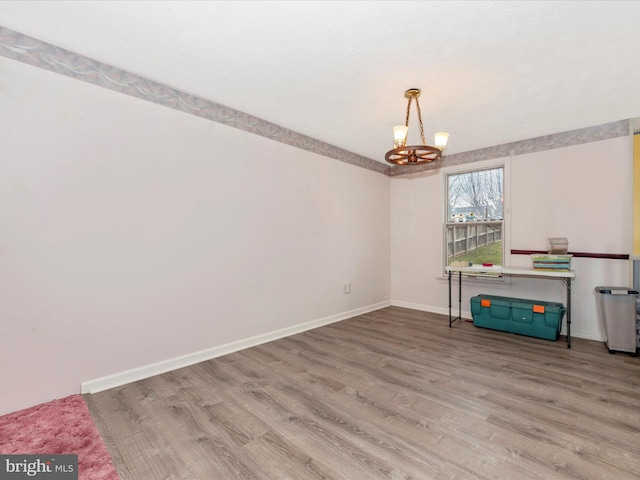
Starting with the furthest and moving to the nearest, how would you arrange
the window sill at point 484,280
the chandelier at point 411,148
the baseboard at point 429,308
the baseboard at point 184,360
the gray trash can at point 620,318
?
the baseboard at point 429,308
the window sill at point 484,280
the gray trash can at point 620,318
the chandelier at point 411,148
the baseboard at point 184,360

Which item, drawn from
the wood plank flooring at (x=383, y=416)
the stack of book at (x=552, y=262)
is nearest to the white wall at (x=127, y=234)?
the wood plank flooring at (x=383, y=416)

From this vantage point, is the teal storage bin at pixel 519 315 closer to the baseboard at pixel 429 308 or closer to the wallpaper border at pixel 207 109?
the baseboard at pixel 429 308

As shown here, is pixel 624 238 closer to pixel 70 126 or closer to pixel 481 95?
pixel 481 95

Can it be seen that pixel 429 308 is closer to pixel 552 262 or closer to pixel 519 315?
pixel 519 315

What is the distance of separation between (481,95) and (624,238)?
2.48 metres

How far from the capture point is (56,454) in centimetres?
172

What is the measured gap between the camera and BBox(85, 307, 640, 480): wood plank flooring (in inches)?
65.8

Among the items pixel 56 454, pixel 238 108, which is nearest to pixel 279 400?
pixel 56 454

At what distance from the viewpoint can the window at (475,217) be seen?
15.1 feet

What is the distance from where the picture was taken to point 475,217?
4.82 m

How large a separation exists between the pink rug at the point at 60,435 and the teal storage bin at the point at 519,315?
4.19m

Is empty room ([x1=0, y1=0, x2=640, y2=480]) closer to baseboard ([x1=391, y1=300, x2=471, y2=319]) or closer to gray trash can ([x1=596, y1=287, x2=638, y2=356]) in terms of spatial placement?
gray trash can ([x1=596, y1=287, x2=638, y2=356])

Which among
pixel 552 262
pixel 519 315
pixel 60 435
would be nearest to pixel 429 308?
pixel 519 315

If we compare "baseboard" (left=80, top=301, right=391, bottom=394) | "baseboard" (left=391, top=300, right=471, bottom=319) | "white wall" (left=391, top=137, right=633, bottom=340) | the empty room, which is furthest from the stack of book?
"baseboard" (left=80, top=301, right=391, bottom=394)
